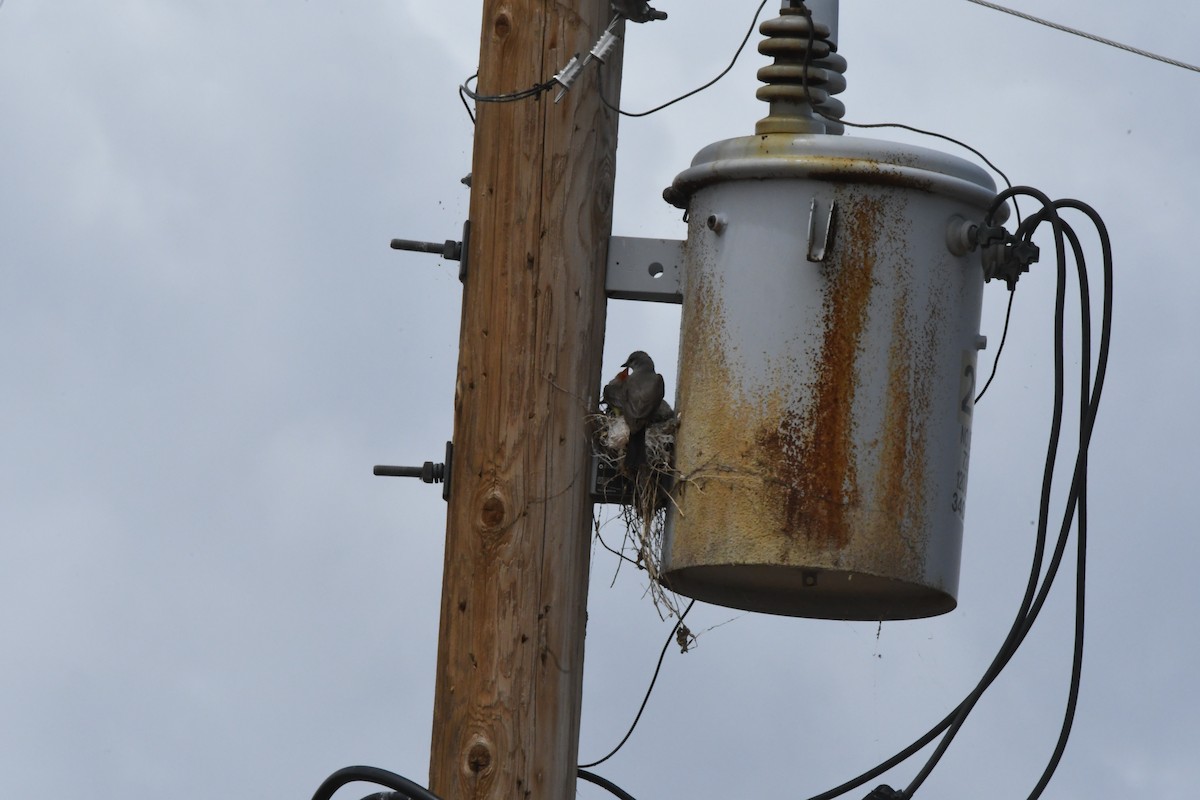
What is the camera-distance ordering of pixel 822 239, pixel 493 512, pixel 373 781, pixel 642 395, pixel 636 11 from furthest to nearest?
pixel 636 11 → pixel 642 395 → pixel 822 239 → pixel 493 512 → pixel 373 781

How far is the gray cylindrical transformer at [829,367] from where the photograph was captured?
16.6ft

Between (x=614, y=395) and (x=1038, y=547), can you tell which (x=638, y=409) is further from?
(x=1038, y=547)

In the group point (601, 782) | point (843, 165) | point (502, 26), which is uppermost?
point (502, 26)

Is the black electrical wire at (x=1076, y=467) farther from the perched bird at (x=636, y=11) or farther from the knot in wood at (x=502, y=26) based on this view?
the knot in wood at (x=502, y=26)

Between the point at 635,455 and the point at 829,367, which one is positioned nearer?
the point at 829,367

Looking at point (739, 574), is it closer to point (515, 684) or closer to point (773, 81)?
point (515, 684)

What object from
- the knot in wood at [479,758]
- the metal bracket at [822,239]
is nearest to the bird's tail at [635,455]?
the metal bracket at [822,239]

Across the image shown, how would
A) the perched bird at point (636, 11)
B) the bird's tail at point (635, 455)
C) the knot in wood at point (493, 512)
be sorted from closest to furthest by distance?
the knot in wood at point (493, 512)
the bird's tail at point (635, 455)
the perched bird at point (636, 11)

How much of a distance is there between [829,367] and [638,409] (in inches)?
19.3

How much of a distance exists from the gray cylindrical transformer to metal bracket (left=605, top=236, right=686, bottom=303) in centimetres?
6

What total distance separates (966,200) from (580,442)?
1145 mm

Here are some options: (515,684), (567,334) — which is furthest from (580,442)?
(515,684)

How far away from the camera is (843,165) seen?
5219 millimetres

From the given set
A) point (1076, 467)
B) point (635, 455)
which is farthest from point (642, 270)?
point (1076, 467)
